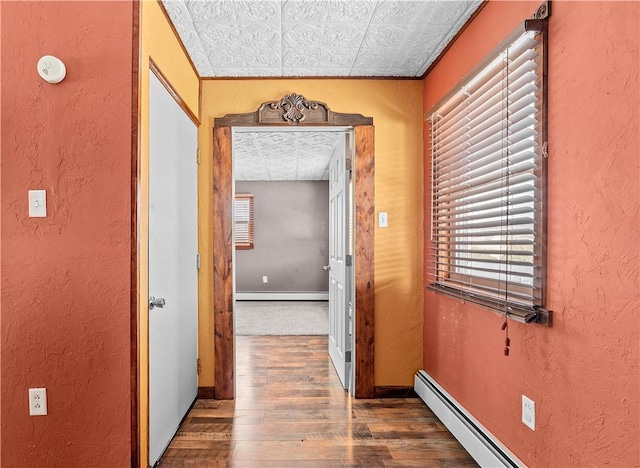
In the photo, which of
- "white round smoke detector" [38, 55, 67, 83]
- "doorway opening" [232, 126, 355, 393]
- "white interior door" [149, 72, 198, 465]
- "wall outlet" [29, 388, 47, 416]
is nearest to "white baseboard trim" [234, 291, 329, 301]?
"doorway opening" [232, 126, 355, 393]

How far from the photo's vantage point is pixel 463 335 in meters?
2.28

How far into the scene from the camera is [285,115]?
2859 millimetres

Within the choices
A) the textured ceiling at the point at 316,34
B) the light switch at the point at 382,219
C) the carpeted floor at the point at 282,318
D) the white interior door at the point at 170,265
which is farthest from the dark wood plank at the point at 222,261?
the carpeted floor at the point at 282,318

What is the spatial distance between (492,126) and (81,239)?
1867 mm

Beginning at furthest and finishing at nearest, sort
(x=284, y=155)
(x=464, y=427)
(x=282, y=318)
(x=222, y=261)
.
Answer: (x=282, y=318)
(x=284, y=155)
(x=222, y=261)
(x=464, y=427)

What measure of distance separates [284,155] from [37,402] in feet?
14.0

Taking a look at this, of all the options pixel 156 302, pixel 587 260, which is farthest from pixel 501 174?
pixel 156 302

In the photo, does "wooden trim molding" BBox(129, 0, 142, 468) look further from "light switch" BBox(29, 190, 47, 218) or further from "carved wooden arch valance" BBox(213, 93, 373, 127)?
"carved wooden arch valance" BBox(213, 93, 373, 127)

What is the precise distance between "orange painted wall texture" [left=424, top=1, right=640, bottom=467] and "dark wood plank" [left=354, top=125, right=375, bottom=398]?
1161 mm

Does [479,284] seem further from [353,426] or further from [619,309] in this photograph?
[353,426]

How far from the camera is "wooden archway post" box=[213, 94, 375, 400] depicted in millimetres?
2852

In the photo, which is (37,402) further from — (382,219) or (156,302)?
(382,219)

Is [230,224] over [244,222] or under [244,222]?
under

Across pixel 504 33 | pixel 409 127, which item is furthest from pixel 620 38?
pixel 409 127
